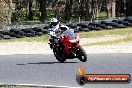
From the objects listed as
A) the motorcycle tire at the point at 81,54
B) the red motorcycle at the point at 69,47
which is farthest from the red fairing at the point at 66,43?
the motorcycle tire at the point at 81,54

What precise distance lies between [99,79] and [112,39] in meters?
19.1

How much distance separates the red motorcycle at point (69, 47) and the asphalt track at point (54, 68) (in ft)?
1.07

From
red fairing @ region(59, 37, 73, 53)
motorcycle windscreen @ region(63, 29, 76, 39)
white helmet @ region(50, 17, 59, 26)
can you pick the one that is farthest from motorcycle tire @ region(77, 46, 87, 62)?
white helmet @ region(50, 17, 59, 26)

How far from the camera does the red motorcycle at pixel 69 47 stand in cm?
1741

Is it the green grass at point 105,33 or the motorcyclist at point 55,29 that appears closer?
the motorcyclist at point 55,29

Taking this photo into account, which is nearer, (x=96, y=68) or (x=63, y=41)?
(x=96, y=68)

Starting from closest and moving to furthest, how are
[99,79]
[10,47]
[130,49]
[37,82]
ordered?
[99,79], [37,82], [130,49], [10,47]

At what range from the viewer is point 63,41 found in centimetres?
1777

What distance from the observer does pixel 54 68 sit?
→ 17250 millimetres

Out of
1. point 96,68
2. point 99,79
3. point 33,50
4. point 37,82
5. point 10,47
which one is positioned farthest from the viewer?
point 10,47

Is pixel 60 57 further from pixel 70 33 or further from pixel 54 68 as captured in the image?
pixel 70 33

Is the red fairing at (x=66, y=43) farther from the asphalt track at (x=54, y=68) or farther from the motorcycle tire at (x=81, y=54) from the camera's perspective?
the asphalt track at (x=54, y=68)

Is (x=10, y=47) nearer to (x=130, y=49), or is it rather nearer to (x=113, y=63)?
(x=130, y=49)

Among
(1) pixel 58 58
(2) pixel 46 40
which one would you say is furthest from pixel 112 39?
(1) pixel 58 58
